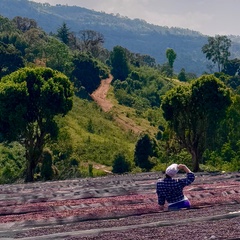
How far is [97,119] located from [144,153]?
21.3m

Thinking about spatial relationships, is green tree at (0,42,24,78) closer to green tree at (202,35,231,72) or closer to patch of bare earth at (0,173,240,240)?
patch of bare earth at (0,173,240,240)

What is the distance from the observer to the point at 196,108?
34.9m

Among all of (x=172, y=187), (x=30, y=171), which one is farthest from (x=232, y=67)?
(x=172, y=187)

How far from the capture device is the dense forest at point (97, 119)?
34.6 metres

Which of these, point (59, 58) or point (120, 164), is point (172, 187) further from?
point (59, 58)

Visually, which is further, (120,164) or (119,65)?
(119,65)

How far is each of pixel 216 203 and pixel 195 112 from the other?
20023mm

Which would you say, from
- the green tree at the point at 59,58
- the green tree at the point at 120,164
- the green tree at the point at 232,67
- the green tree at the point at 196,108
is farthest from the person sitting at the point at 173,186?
the green tree at the point at 232,67

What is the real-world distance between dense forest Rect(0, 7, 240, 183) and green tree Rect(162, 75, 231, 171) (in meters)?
0.07

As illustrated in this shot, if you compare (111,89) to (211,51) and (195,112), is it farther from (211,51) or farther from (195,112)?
(195,112)

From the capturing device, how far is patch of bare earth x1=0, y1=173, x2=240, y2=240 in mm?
10672

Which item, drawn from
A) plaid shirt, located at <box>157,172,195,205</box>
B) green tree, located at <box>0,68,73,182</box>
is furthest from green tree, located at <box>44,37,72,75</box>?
plaid shirt, located at <box>157,172,195,205</box>

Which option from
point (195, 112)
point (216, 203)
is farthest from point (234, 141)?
point (216, 203)

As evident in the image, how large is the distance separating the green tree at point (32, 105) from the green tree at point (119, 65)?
58792 millimetres
